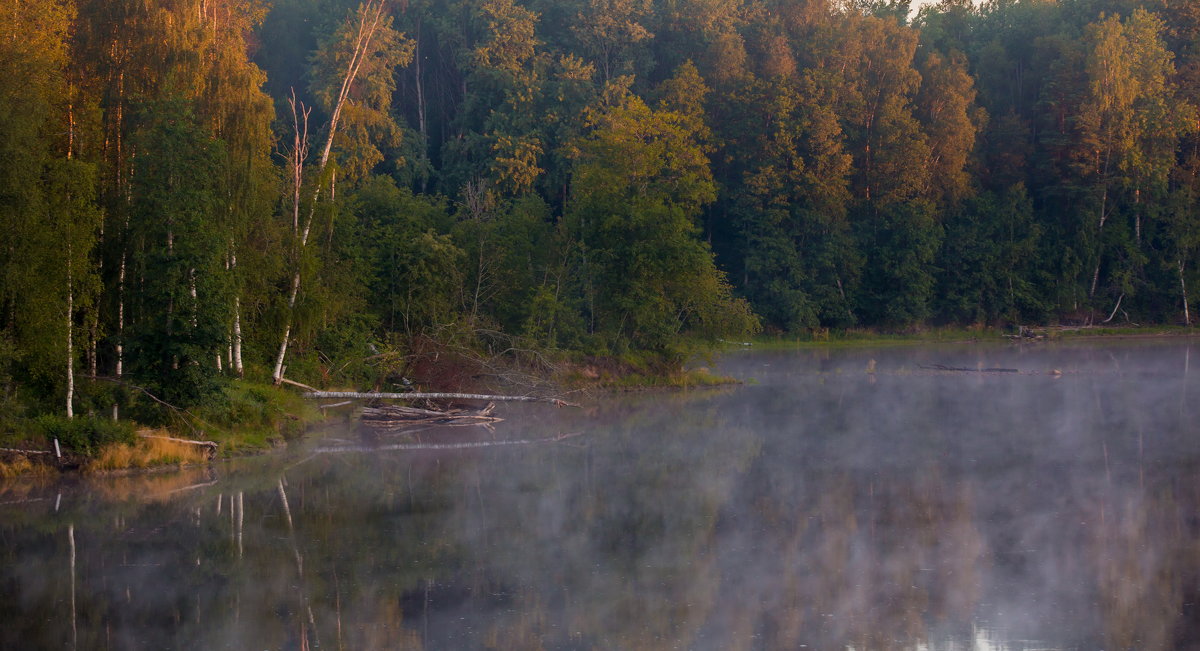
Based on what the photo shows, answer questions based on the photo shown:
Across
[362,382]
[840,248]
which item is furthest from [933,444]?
[840,248]

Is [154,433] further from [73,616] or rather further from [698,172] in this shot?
[698,172]

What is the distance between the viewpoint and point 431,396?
2892 centimetres

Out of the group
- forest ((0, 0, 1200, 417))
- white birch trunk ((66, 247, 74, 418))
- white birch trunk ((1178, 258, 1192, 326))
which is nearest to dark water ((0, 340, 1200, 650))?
white birch trunk ((66, 247, 74, 418))

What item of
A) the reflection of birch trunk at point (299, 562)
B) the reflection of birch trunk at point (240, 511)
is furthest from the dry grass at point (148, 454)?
the reflection of birch trunk at point (240, 511)

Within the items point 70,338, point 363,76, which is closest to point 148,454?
point 70,338

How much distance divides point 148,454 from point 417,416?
8.60 meters

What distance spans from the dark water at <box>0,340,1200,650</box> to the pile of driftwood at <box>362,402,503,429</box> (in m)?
0.86

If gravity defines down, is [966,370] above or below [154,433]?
below

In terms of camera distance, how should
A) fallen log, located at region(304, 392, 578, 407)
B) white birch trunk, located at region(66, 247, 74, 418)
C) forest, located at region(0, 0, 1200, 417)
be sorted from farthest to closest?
forest, located at region(0, 0, 1200, 417)
fallen log, located at region(304, 392, 578, 407)
white birch trunk, located at region(66, 247, 74, 418)

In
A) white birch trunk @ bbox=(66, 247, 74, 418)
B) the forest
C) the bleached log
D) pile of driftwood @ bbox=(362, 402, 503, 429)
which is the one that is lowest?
pile of driftwood @ bbox=(362, 402, 503, 429)

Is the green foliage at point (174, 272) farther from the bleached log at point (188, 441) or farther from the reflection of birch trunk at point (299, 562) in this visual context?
the reflection of birch trunk at point (299, 562)

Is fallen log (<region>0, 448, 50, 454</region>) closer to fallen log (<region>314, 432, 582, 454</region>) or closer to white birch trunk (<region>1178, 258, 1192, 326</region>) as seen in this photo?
fallen log (<region>314, 432, 582, 454</region>)

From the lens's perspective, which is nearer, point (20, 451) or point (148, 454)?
point (20, 451)

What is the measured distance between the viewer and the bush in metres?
20.2
